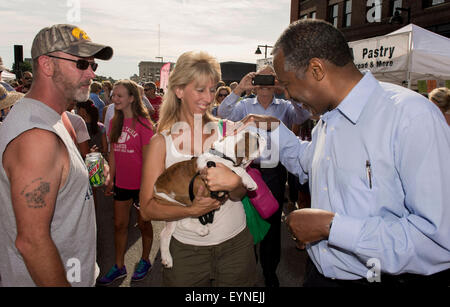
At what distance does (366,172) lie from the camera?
143 cm

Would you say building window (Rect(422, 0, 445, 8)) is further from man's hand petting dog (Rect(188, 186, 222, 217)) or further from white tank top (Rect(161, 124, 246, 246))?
man's hand petting dog (Rect(188, 186, 222, 217))

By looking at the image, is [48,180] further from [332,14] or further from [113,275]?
[332,14]

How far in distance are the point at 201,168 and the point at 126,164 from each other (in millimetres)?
2588

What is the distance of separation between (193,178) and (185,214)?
0.91 feet

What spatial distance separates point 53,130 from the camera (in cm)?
152

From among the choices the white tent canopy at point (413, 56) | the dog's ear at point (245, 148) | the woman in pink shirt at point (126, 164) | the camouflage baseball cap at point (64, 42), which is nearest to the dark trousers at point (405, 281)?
the dog's ear at point (245, 148)

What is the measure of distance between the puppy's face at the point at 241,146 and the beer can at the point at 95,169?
53.7 inches

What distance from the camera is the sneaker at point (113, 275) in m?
4.00

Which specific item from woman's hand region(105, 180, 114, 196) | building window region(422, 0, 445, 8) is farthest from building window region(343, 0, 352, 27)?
woman's hand region(105, 180, 114, 196)

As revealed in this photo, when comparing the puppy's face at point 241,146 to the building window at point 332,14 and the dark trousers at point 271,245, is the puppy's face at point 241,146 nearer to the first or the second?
the dark trousers at point 271,245

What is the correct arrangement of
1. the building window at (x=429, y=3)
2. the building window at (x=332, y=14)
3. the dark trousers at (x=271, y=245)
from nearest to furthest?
the dark trousers at (x=271, y=245) → the building window at (x=429, y=3) → the building window at (x=332, y=14)
